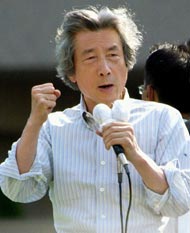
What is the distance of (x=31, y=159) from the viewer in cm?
328

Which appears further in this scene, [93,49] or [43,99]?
[93,49]

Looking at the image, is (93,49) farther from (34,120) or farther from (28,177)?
(28,177)

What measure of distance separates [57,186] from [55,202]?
58 mm

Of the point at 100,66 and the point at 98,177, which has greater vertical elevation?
the point at 100,66

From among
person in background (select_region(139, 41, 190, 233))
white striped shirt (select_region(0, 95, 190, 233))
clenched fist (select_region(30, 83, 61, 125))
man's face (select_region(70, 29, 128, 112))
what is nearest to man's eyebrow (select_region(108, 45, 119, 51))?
man's face (select_region(70, 29, 128, 112))

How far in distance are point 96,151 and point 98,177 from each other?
97mm

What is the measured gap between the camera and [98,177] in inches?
130

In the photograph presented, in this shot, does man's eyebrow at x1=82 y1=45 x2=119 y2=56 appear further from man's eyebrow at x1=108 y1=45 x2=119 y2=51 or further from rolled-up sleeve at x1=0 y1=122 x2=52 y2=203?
rolled-up sleeve at x1=0 y1=122 x2=52 y2=203

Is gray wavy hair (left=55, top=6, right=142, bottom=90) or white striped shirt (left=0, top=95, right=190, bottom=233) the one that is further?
gray wavy hair (left=55, top=6, right=142, bottom=90)

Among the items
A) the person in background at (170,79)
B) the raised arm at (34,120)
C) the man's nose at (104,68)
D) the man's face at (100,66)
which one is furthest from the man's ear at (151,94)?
the raised arm at (34,120)

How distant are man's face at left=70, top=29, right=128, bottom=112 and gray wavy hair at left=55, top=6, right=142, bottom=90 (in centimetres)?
2

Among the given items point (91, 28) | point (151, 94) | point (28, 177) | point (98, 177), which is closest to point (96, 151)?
point (98, 177)

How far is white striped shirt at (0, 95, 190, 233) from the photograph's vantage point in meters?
3.21

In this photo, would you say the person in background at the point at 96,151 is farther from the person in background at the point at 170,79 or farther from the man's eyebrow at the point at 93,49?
the person in background at the point at 170,79
